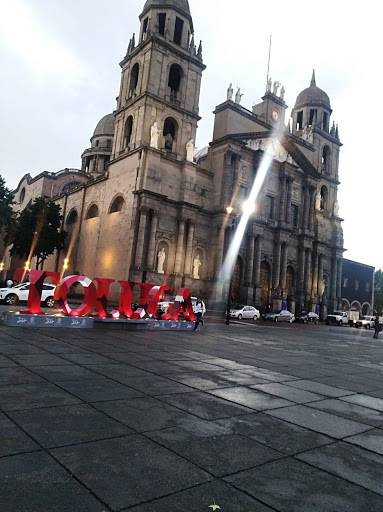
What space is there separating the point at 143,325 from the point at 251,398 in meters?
10.8

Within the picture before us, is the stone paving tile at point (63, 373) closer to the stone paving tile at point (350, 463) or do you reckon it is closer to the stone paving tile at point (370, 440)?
the stone paving tile at point (350, 463)

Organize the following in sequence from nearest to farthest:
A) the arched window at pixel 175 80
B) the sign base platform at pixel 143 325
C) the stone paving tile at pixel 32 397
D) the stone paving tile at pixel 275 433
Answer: the stone paving tile at pixel 275 433 < the stone paving tile at pixel 32 397 < the sign base platform at pixel 143 325 < the arched window at pixel 175 80

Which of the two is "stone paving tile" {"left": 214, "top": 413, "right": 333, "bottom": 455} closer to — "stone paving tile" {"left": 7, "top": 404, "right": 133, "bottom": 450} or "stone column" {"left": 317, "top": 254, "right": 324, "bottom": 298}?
"stone paving tile" {"left": 7, "top": 404, "right": 133, "bottom": 450}

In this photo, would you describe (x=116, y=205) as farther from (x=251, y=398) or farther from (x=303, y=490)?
(x=303, y=490)

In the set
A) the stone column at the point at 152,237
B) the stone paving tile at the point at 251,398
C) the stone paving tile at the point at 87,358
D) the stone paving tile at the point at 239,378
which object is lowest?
the stone paving tile at the point at 251,398

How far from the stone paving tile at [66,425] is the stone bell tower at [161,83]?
35.4 metres

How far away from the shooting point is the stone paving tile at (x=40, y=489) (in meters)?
2.70

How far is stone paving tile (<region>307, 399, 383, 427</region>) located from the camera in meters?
5.60

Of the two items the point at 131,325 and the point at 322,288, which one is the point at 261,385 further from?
the point at 322,288

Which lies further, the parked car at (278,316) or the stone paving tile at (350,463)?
the parked car at (278,316)

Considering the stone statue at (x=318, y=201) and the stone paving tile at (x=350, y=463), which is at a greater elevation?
the stone statue at (x=318, y=201)

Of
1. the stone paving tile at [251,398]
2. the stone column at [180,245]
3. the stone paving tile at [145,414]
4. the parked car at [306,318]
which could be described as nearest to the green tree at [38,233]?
the stone column at [180,245]

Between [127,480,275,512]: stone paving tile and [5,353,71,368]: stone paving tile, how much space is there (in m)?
4.95

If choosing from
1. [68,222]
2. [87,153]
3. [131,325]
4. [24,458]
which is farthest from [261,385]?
[87,153]
